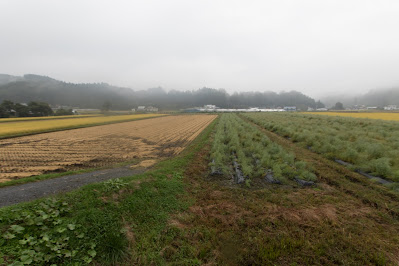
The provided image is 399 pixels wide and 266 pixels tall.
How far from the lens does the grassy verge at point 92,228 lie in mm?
3104

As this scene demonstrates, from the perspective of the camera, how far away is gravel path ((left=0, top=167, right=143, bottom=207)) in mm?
5591

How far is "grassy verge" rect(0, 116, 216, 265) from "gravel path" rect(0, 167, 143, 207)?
6.08 ft

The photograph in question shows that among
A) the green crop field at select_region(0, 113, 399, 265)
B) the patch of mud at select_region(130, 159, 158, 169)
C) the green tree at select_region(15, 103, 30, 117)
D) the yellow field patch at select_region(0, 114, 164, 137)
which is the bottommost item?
the patch of mud at select_region(130, 159, 158, 169)

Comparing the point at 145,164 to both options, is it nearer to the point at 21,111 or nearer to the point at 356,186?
the point at 356,186

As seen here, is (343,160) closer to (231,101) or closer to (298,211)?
(298,211)

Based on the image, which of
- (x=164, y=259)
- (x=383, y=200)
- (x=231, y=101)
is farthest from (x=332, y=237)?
(x=231, y=101)

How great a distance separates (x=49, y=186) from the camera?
21.5 feet

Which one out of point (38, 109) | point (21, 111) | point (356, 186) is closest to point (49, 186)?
point (356, 186)

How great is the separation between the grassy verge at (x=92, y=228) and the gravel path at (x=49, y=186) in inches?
73.0

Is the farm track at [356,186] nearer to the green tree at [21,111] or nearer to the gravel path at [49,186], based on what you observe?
the gravel path at [49,186]

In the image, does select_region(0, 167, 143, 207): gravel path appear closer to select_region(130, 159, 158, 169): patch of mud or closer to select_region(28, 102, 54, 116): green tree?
select_region(130, 159, 158, 169): patch of mud

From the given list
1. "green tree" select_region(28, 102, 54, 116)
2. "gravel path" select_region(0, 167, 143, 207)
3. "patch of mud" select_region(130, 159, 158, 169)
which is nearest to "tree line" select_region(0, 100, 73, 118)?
"green tree" select_region(28, 102, 54, 116)

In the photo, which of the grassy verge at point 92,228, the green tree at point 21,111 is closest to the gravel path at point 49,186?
the grassy verge at point 92,228

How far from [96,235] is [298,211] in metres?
5.58
